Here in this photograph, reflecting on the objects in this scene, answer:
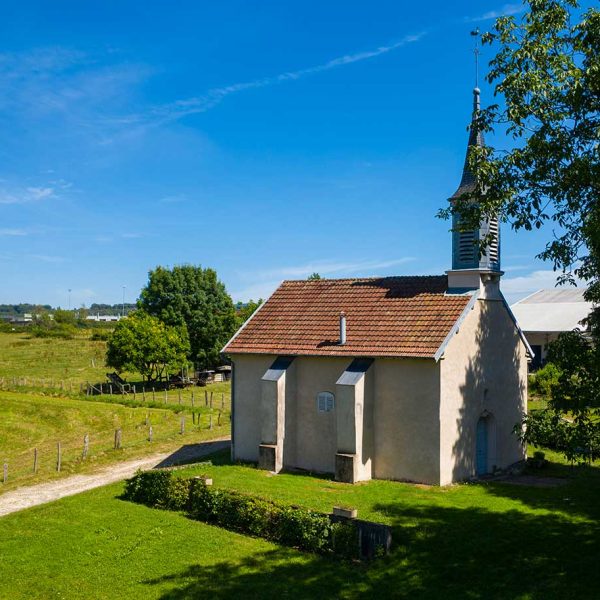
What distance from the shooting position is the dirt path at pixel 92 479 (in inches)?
916

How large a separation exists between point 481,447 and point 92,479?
16.0m

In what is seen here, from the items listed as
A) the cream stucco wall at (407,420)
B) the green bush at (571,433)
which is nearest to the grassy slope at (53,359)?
the cream stucco wall at (407,420)

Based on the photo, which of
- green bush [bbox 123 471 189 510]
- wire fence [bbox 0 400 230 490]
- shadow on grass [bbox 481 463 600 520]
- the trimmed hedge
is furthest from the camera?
wire fence [bbox 0 400 230 490]

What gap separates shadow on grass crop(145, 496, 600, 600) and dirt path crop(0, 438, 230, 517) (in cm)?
984

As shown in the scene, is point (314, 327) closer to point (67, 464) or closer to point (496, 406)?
point (496, 406)

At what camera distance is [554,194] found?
1647 centimetres

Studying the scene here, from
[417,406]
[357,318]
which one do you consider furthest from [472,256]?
[417,406]

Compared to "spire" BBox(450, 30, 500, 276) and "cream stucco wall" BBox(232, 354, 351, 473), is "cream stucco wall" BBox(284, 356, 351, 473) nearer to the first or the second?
"cream stucco wall" BBox(232, 354, 351, 473)

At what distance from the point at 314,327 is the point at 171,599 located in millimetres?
13327

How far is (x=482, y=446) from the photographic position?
2448 centimetres

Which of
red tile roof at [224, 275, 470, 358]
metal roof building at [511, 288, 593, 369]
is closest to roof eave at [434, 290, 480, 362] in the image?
red tile roof at [224, 275, 470, 358]

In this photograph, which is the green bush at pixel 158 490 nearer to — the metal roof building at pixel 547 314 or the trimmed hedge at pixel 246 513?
the trimmed hedge at pixel 246 513

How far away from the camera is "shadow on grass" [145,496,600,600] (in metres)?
14.5

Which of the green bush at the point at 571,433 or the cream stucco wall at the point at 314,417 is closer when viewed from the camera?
the green bush at the point at 571,433
